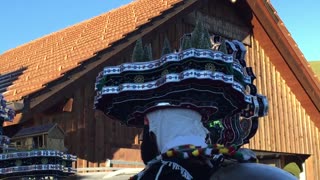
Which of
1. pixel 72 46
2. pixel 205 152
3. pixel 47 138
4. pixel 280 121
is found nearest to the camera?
pixel 205 152

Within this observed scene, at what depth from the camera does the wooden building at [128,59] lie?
712 cm

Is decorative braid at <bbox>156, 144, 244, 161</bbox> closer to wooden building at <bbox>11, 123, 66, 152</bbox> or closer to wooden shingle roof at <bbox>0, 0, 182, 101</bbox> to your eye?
wooden building at <bbox>11, 123, 66, 152</bbox>

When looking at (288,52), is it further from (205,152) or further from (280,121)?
(205,152)

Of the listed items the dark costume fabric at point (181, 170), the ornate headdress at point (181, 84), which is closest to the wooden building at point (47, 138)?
the ornate headdress at point (181, 84)

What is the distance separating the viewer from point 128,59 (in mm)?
7930

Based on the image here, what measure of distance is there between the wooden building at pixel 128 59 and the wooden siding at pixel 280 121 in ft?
0.07

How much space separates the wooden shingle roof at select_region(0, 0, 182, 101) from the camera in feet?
23.7

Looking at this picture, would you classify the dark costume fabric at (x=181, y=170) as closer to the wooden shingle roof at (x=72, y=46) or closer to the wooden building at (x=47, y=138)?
the wooden building at (x=47, y=138)

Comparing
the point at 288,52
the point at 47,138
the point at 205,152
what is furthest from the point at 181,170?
the point at 288,52

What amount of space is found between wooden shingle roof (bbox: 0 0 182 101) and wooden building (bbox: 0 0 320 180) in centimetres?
3

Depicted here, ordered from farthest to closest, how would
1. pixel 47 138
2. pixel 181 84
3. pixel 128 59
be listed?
pixel 128 59 → pixel 47 138 → pixel 181 84

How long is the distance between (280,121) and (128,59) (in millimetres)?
4991

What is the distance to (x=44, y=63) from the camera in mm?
8328

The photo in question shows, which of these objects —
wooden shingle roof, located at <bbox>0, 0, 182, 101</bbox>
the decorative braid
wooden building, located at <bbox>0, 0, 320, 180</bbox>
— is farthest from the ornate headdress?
wooden shingle roof, located at <bbox>0, 0, 182, 101</bbox>
